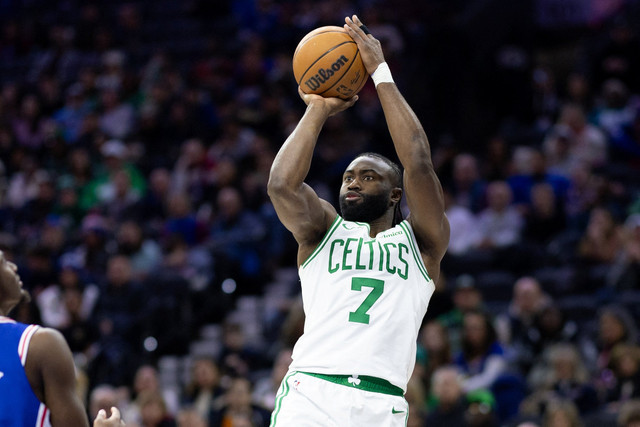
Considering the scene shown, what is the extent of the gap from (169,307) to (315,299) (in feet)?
22.7

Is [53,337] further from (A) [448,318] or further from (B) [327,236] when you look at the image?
(A) [448,318]

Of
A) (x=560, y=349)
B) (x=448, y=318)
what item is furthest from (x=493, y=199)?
(x=560, y=349)

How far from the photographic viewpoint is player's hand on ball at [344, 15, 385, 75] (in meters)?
5.34

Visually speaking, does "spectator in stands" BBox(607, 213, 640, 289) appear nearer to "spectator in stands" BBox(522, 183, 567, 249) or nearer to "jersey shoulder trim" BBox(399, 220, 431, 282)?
"spectator in stands" BBox(522, 183, 567, 249)

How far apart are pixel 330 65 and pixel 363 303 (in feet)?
4.43

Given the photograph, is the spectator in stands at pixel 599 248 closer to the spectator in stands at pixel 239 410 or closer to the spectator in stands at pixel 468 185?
the spectator in stands at pixel 468 185

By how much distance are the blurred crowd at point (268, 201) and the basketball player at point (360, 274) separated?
3.84 metres

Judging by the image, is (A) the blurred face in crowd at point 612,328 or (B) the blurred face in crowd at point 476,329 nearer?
(A) the blurred face in crowd at point 612,328

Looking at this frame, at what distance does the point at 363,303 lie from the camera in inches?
190

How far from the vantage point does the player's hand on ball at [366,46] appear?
17.5ft

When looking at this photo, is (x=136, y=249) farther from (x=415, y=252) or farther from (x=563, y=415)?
(x=415, y=252)

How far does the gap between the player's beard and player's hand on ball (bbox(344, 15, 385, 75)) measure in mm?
705

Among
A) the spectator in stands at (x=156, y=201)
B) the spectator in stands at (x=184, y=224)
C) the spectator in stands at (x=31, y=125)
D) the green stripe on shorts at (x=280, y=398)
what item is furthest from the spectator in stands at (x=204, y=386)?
the spectator in stands at (x=31, y=125)

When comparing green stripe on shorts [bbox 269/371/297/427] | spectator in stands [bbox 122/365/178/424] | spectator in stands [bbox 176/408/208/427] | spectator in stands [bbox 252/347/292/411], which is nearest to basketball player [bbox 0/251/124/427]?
green stripe on shorts [bbox 269/371/297/427]
